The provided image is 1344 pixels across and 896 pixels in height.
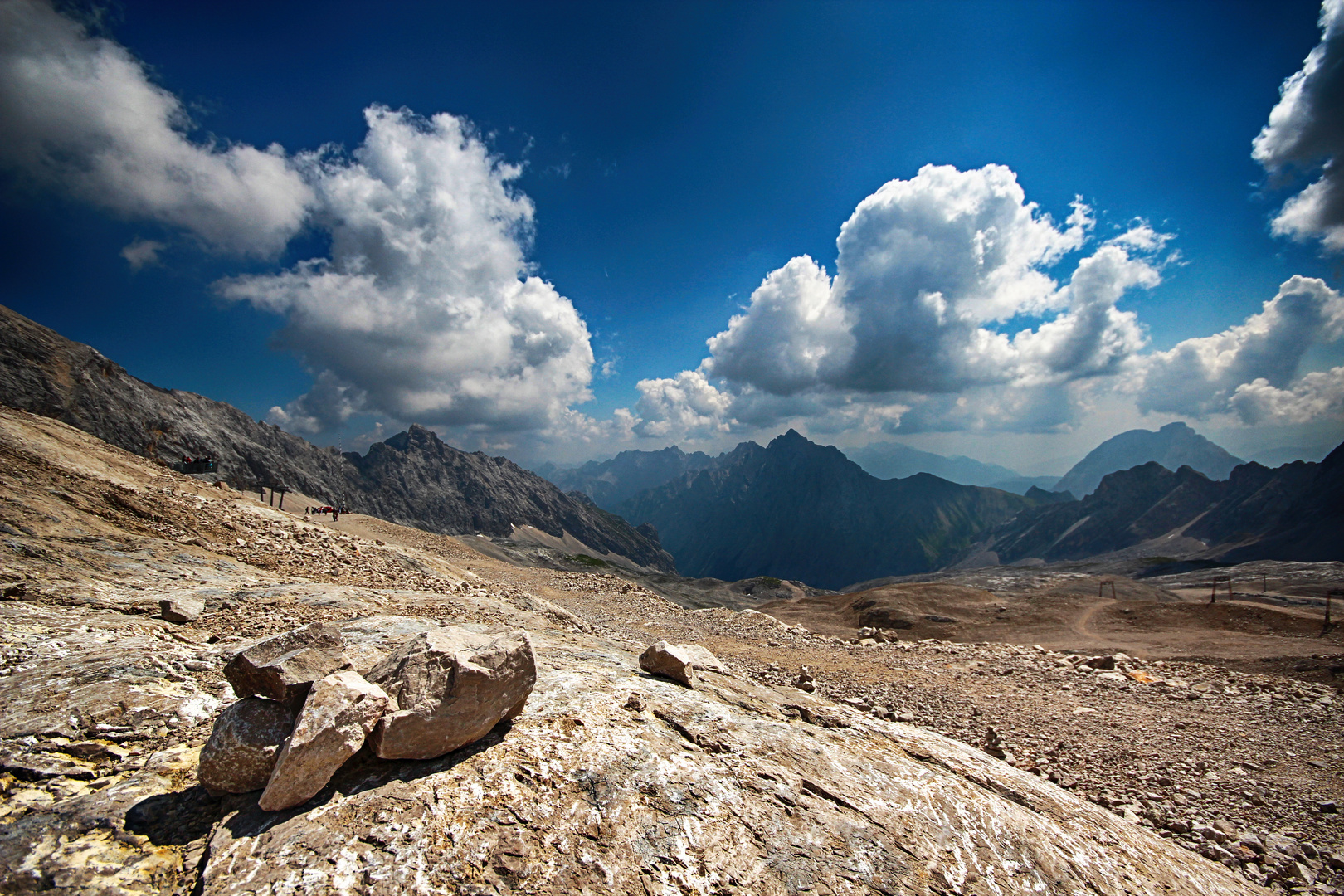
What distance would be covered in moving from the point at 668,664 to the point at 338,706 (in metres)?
5.87

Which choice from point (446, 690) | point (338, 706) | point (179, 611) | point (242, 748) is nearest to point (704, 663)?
point (446, 690)

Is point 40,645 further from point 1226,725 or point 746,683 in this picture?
point 1226,725

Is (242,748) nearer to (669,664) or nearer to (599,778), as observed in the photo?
(599,778)

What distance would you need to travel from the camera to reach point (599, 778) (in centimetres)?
564

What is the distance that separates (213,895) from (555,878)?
8.44ft

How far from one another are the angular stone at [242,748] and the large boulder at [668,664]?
234 inches

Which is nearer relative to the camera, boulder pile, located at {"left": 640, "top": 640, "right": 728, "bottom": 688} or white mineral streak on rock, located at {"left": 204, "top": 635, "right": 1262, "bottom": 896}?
white mineral streak on rock, located at {"left": 204, "top": 635, "right": 1262, "bottom": 896}

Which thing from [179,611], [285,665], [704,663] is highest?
[285,665]

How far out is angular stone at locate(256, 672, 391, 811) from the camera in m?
4.56

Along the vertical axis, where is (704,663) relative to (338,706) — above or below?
below

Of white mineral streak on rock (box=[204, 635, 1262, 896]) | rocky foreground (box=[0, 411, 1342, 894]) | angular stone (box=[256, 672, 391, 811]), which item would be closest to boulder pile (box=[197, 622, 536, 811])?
angular stone (box=[256, 672, 391, 811])

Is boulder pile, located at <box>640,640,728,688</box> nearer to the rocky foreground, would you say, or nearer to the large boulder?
the large boulder

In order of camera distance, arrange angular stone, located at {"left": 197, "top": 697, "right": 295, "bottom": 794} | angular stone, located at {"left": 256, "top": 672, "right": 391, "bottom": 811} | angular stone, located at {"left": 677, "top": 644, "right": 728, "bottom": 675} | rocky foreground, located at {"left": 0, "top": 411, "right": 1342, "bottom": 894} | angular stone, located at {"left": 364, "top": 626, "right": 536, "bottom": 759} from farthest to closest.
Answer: angular stone, located at {"left": 677, "top": 644, "right": 728, "bottom": 675} → angular stone, located at {"left": 364, "top": 626, "right": 536, "bottom": 759} → angular stone, located at {"left": 197, "top": 697, "right": 295, "bottom": 794} → angular stone, located at {"left": 256, "top": 672, "right": 391, "bottom": 811} → rocky foreground, located at {"left": 0, "top": 411, "right": 1342, "bottom": 894}

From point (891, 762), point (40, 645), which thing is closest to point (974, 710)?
point (891, 762)
